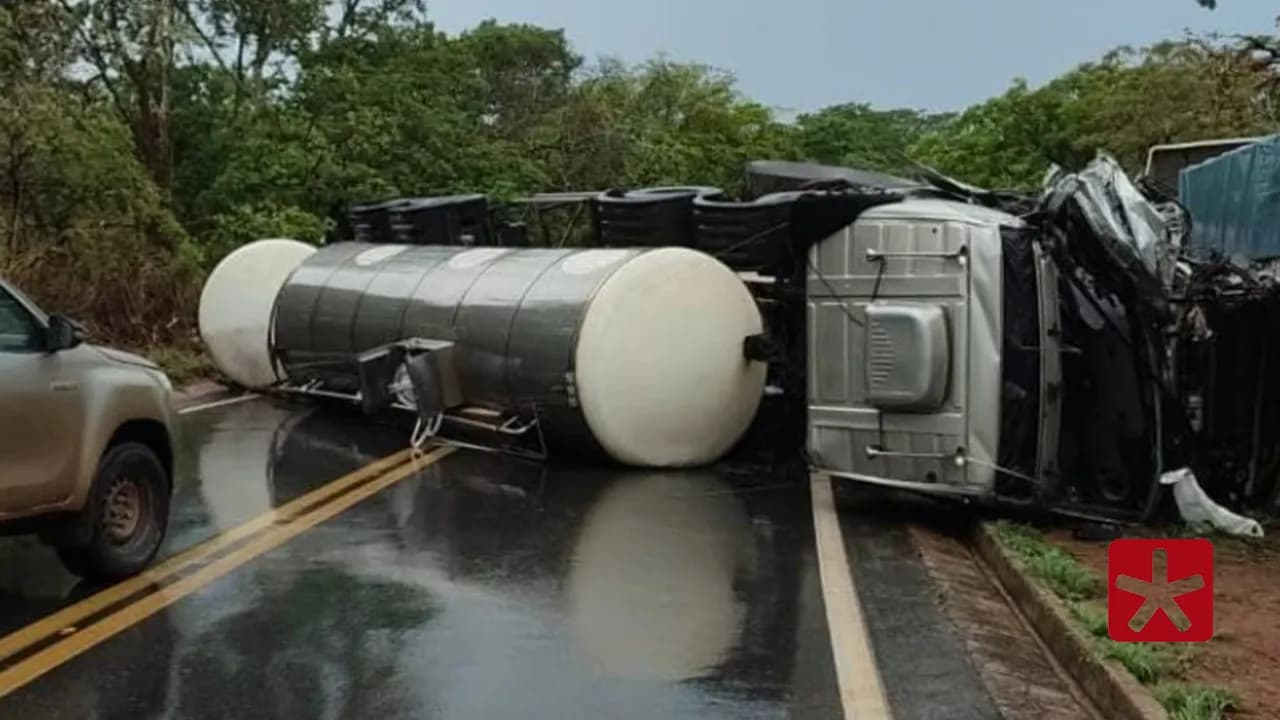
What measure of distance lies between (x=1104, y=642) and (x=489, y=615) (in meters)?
3.11

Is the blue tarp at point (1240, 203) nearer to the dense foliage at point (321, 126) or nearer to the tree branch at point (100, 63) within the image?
the dense foliage at point (321, 126)

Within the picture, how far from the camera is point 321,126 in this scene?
98.5 feet

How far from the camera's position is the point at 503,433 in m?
14.1

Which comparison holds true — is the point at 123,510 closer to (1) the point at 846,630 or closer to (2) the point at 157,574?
(2) the point at 157,574

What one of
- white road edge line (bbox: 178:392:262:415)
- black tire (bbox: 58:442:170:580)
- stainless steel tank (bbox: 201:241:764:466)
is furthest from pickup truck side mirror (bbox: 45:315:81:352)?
white road edge line (bbox: 178:392:262:415)

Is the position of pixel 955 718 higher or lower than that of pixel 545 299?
lower

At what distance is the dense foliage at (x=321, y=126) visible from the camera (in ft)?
69.2

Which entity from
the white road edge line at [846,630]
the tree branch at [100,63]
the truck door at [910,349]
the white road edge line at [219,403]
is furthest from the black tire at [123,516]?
the tree branch at [100,63]

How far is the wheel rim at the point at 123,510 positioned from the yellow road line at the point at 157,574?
264 millimetres

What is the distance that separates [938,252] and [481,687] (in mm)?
5527

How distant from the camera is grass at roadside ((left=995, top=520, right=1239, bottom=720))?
581 cm

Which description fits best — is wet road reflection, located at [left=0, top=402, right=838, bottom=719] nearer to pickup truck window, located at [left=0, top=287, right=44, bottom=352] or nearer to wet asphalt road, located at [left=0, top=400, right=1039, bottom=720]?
wet asphalt road, located at [left=0, top=400, right=1039, bottom=720]

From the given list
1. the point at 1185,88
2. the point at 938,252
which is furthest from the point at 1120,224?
the point at 1185,88

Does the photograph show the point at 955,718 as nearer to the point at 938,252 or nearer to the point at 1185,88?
the point at 938,252
